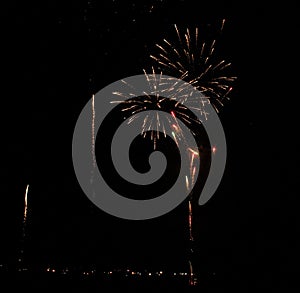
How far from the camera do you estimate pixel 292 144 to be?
7.53 m

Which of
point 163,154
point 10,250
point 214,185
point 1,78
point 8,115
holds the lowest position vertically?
point 10,250

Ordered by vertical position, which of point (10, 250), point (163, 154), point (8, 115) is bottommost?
point (10, 250)

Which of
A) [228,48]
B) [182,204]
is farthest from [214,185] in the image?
[228,48]

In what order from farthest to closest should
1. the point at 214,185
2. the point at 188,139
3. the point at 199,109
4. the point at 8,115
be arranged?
the point at 214,185 < the point at 8,115 < the point at 188,139 < the point at 199,109

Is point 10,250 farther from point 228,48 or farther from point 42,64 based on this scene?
point 228,48

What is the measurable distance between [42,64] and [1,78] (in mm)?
569

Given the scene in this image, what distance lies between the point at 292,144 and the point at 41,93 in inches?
154

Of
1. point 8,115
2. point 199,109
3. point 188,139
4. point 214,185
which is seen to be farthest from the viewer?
point 214,185

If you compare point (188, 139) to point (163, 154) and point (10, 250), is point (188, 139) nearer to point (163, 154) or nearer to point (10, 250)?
point (163, 154)

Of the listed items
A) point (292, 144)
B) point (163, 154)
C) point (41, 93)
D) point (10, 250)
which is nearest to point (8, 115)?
point (41, 93)

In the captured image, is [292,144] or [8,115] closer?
[8,115]

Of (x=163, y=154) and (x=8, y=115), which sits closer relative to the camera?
(x=8, y=115)

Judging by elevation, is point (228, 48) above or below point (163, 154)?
above

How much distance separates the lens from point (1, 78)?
631 cm
